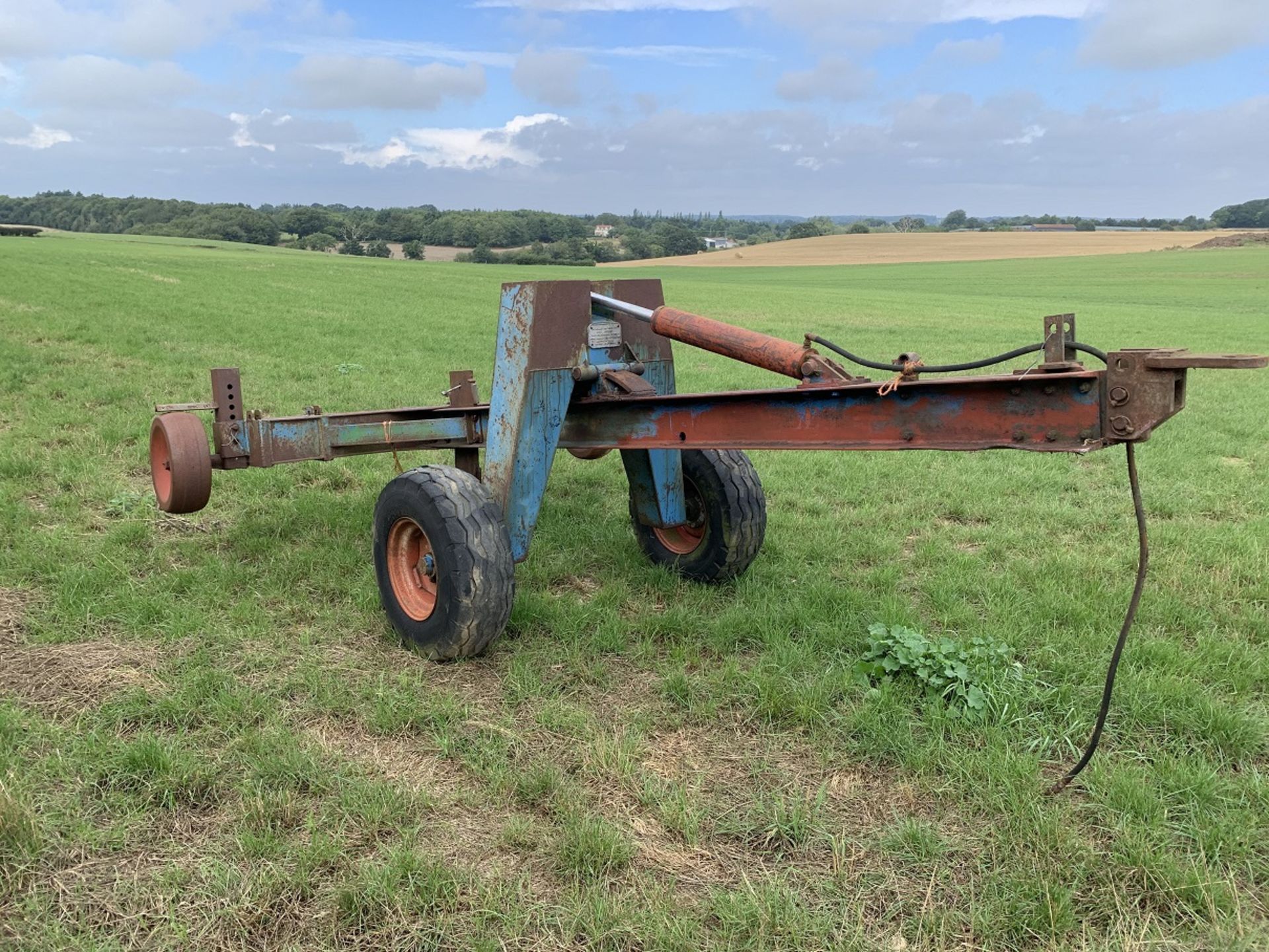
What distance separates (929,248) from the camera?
76.8 meters

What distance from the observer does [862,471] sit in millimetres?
8117

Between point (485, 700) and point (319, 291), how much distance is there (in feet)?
82.2

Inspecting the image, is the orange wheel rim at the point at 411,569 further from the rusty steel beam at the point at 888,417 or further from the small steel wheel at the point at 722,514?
the small steel wheel at the point at 722,514

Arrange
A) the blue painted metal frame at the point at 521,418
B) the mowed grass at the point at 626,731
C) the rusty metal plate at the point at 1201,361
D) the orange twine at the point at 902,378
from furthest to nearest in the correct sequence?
the blue painted metal frame at the point at 521,418, the orange twine at the point at 902,378, the mowed grass at the point at 626,731, the rusty metal plate at the point at 1201,361

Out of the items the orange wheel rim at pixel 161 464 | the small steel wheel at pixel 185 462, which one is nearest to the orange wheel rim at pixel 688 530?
the small steel wheel at pixel 185 462

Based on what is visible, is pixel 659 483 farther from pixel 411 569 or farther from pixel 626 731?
pixel 626 731

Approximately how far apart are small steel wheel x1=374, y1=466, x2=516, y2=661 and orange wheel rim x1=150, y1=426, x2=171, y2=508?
142 centimetres

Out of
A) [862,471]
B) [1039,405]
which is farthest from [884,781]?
[862,471]

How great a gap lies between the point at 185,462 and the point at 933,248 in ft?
260

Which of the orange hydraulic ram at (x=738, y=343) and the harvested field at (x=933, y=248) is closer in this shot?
the orange hydraulic ram at (x=738, y=343)

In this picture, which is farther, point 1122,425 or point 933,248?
point 933,248

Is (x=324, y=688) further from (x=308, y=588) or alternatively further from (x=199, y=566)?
(x=199, y=566)

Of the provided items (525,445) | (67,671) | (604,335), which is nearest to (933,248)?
(604,335)

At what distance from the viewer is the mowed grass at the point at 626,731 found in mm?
2727
